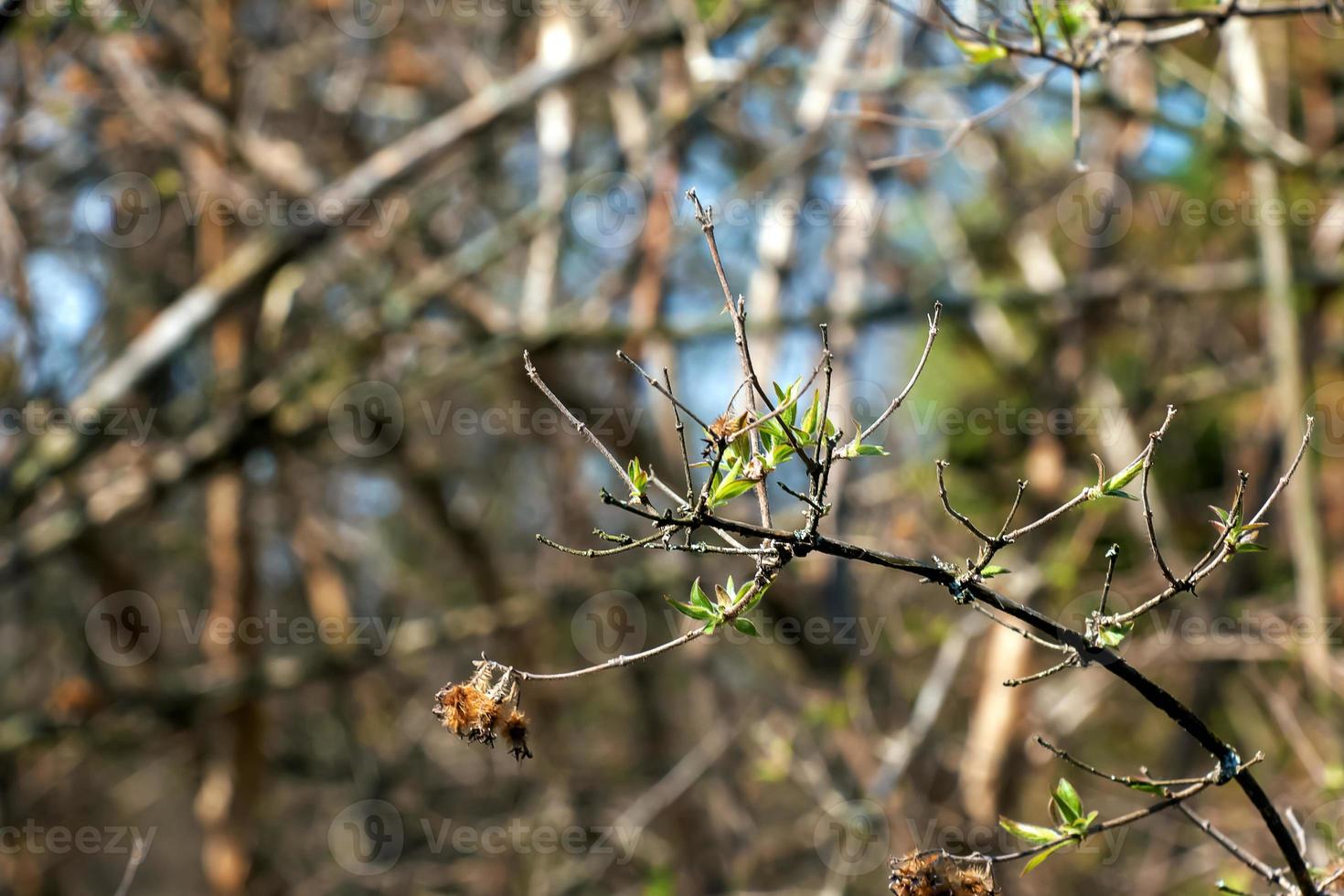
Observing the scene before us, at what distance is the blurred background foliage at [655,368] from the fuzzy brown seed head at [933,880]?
8.21 ft

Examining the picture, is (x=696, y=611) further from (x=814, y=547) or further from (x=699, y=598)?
(x=814, y=547)

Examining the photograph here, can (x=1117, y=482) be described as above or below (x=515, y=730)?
above

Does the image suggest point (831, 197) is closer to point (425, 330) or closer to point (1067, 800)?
point (425, 330)

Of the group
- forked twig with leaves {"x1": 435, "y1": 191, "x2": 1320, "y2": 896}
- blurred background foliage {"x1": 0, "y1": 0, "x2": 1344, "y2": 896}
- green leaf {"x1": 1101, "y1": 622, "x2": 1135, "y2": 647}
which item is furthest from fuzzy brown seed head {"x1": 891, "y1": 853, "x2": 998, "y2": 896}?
blurred background foliage {"x1": 0, "y1": 0, "x2": 1344, "y2": 896}

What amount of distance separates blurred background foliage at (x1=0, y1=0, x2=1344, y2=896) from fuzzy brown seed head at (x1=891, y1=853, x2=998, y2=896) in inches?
98.5

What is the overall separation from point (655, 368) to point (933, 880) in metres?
4.51

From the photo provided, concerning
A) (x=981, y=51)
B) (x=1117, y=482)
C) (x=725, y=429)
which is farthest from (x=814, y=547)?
(x=981, y=51)

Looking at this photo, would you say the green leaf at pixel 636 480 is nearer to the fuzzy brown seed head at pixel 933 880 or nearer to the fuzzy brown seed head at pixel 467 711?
the fuzzy brown seed head at pixel 467 711

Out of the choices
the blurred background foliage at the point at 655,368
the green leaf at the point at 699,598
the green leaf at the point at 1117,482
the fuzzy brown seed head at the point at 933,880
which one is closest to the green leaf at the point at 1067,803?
the fuzzy brown seed head at the point at 933,880

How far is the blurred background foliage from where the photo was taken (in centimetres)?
525

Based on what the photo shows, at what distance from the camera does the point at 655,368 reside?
6074 mm

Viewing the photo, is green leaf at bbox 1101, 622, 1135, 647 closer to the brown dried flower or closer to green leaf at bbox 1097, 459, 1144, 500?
green leaf at bbox 1097, 459, 1144, 500

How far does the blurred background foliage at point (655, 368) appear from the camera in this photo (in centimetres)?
525

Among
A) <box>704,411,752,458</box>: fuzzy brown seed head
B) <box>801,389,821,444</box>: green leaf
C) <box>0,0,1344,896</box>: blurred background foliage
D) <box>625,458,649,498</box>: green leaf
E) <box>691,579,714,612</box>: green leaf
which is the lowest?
<box>691,579,714,612</box>: green leaf
